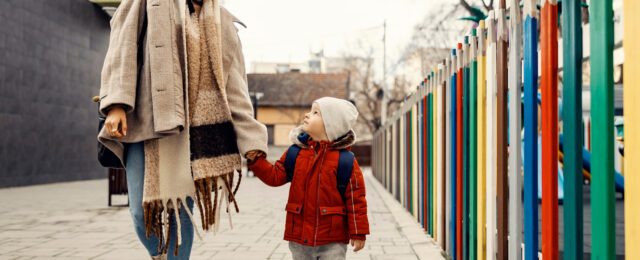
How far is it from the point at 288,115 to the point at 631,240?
45.1 meters

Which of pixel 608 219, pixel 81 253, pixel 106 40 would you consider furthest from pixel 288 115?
pixel 608 219

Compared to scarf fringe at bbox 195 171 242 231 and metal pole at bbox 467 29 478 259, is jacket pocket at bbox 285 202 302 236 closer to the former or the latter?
scarf fringe at bbox 195 171 242 231

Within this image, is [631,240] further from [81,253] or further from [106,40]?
[106,40]

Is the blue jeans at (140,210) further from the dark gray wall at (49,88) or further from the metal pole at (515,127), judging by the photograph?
the dark gray wall at (49,88)

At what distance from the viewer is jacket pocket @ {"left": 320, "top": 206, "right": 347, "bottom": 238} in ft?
9.54

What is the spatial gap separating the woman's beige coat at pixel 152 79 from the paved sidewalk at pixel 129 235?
2.25 metres

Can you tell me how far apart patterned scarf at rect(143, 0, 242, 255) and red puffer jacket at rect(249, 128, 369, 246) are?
19cm

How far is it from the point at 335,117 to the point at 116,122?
3.02 feet

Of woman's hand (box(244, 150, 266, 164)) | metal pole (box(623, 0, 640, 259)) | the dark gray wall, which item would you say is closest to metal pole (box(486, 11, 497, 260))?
woman's hand (box(244, 150, 266, 164))

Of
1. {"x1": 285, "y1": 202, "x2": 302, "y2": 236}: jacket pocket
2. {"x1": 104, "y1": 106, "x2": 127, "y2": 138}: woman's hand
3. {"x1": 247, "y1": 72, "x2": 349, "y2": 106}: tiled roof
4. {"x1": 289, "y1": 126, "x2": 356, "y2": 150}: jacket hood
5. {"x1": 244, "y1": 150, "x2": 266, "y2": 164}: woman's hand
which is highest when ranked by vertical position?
{"x1": 247, "y1": 72, "x2": 349, "y2": 106}: tiled roof

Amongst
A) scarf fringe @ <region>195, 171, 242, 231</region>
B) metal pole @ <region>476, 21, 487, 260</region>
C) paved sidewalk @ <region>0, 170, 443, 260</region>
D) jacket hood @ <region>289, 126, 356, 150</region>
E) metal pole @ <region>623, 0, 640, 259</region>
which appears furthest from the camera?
paved sidewalk @ <region>0, 170, 443, 260</region>

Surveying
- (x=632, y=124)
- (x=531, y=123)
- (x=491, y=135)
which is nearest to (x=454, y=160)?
(x=491, y=135)

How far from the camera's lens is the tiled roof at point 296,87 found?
4719cm

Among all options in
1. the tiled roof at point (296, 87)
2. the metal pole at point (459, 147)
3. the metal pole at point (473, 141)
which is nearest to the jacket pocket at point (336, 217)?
the metal pole at point (473, 141)
